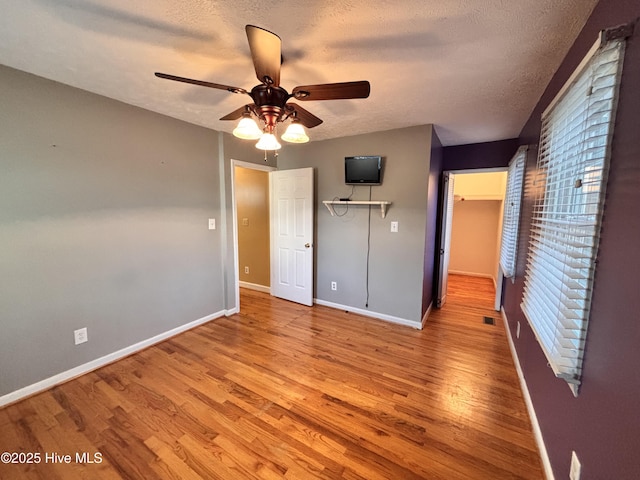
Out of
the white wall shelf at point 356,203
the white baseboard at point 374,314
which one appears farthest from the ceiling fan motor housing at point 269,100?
the white baseboard at point 374,314

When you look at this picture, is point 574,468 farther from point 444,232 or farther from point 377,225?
point 444,232

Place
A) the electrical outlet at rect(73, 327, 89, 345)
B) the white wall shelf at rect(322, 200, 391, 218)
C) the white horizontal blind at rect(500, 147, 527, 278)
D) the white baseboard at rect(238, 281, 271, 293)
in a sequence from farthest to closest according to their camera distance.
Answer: the white baseboard at rect(238, 281, 271, 293)
the white wall shelf at rect(322, 200, 391, 218)
the white horizontal blind at rect(500, 147, 527, 278)
the electrical outlet at rect(73, 327, 89, 345)

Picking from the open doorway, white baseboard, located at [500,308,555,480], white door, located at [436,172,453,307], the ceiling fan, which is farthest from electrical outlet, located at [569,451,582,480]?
the open doorway

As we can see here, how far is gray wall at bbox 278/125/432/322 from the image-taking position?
301cm

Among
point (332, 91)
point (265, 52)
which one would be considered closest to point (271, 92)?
point (265, 52)

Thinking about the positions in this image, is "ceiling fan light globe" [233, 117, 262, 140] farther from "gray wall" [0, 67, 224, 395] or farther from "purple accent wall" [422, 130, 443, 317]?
"purple accent wall" [422, 130, 443, 317]

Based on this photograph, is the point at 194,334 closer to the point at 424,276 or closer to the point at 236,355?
the point at 236,355

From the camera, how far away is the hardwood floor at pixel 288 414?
57.3 inches

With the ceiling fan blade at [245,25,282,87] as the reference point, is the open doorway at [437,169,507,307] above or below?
below

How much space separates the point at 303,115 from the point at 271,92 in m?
0.30

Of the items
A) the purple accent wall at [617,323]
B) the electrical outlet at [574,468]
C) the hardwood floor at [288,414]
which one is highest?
the purple accent wall at [617,323]

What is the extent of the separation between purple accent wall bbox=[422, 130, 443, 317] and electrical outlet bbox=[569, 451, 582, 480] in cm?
202

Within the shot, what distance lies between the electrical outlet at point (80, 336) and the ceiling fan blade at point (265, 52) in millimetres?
2496

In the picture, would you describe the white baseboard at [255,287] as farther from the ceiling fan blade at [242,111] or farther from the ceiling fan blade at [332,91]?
the ceiling fan blade at [332,91]
